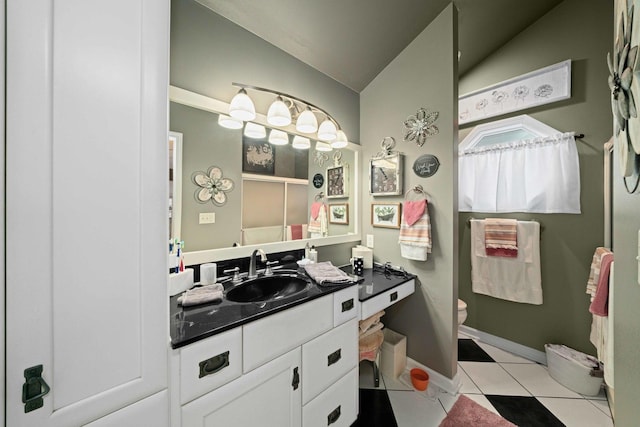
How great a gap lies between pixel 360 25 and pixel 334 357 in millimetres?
2149

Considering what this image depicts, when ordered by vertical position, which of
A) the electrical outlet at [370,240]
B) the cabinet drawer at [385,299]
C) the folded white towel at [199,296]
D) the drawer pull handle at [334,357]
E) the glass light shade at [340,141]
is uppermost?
the glass light shade at [340,141]

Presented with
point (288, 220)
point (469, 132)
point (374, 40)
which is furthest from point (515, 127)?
point (288, 220)

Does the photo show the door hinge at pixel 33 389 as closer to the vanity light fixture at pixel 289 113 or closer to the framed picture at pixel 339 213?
the vanity light fixture at pixel 289 113

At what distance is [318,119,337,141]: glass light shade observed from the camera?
5.84ft

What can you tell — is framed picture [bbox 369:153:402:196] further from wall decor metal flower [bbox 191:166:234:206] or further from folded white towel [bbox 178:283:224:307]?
folded white towel [bbox 178:283:224:307]

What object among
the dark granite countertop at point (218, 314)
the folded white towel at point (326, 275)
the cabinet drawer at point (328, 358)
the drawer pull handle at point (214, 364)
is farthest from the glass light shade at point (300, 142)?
the drawer pull handle at point (214, 364)

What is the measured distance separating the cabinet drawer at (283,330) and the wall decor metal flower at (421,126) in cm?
139

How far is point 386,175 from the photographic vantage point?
1993 millimetres

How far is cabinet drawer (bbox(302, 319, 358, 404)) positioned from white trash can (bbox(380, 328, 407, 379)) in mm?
566

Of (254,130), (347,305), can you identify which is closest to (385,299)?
(347,305)

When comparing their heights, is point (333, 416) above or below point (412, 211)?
below

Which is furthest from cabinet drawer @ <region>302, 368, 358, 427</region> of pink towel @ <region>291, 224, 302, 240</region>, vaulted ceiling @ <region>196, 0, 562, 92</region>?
vaulted ceiling @ <region>196, 0, 562, 92</region>

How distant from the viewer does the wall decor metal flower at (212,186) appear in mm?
1310

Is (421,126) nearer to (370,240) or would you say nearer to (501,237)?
(370,240)
